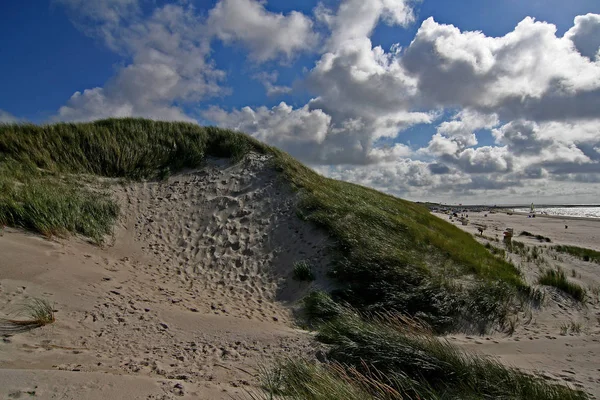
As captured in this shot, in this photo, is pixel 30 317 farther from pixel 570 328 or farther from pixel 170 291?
pixel 570 328

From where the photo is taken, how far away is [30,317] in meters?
5.01

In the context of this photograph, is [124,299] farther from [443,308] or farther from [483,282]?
[483,282]

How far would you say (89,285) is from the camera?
21.4ft

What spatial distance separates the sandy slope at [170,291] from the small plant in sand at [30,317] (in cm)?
13

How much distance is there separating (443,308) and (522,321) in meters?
2.30

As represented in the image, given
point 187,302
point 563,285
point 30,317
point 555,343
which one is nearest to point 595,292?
point 563,285

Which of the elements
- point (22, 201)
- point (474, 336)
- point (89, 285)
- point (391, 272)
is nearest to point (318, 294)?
point (391, 272)

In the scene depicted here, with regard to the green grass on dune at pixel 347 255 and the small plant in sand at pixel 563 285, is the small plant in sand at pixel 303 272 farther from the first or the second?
the small plant in sand at pixel 563 285

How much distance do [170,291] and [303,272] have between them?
3420 millimetres

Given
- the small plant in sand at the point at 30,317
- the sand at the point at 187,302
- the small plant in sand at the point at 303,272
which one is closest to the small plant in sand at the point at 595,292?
the sand at the point at 187,302

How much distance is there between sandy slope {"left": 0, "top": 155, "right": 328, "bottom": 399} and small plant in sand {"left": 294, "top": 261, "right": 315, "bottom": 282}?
0.25 meters

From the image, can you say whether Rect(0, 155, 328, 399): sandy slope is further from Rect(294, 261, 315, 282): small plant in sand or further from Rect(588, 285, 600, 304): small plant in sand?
Rect(588, 285, 600, 304): small plant in sand

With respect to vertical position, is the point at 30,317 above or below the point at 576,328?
above

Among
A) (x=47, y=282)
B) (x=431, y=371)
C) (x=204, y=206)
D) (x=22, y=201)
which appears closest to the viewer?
(x=431, y=371)
